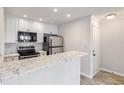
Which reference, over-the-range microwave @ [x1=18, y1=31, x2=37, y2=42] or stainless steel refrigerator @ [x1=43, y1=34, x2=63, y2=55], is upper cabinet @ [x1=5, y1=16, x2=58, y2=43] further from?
stainless steel refrigerator @ [x1=43, y1=34, x2=63, y2=55]

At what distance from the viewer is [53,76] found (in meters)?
1.54

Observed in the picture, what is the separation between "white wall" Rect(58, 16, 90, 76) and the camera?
3457 mm

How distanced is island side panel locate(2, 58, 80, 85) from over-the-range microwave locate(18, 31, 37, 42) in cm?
255

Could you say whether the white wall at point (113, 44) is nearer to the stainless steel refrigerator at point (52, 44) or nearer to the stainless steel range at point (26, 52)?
the stainless steel refrigerator at point (52, 44)

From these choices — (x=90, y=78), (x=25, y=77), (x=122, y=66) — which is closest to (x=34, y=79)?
(x=25, y=77)

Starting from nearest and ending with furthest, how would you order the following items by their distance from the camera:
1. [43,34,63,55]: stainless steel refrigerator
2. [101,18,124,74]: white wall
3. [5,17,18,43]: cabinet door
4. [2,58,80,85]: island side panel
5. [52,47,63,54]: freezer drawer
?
[2,58,80,85]: island side panel < [5,17,18,43]: cabinet door < [101,18,124,74]: white wall < [43,34,63,55]: stainless steel refrigerator < [52,47,63,54]: freezer drawer

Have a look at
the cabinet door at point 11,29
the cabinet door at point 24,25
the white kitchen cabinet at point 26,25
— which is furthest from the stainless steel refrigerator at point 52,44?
the cabinet door at point 11,29

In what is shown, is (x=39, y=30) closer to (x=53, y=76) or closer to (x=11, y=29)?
(x=11, y=29)

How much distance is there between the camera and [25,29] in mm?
3672

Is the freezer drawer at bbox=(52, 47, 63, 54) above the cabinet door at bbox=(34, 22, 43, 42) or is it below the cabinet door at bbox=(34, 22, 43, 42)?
below

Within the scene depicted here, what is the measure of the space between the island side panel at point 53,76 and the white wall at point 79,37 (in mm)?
1485

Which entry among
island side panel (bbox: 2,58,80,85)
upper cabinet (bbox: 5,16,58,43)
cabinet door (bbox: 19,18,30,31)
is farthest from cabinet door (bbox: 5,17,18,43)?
island side panel (bbox: 2,58,80,85)
